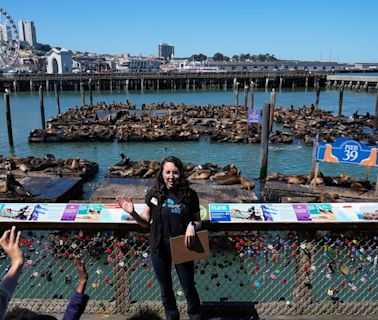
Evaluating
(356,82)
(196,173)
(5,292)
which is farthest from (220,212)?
(356,82)

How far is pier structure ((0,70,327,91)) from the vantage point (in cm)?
6172

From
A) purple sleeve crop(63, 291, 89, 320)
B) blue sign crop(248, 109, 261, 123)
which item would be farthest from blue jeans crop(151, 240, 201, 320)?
blue sign crop(248, 109, 261, 123)

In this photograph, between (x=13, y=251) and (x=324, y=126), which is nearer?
(x=13, y=251)

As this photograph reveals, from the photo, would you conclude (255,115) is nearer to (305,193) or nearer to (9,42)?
(305,193)

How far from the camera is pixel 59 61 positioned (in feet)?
311

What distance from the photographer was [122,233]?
120 inches

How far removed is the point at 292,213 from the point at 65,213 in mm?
1651

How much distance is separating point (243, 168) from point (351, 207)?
1333 cm

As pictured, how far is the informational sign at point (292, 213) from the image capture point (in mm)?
2873

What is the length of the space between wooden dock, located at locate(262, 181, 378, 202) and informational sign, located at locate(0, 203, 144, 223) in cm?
768

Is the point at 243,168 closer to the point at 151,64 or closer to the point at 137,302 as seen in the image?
the point at 137,302

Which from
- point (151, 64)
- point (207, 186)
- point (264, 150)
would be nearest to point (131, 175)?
point (207, 186)

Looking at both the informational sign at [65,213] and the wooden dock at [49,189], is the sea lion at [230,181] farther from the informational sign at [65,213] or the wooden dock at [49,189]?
the informational sign at [65,213]

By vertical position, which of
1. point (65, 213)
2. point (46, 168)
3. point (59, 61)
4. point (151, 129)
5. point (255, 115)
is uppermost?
point (65, 213)
